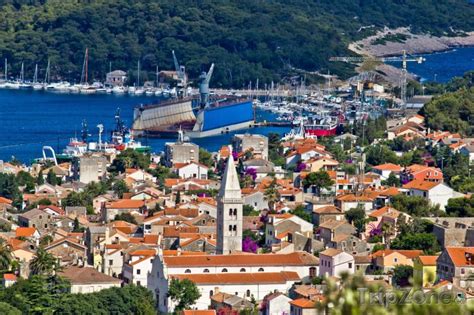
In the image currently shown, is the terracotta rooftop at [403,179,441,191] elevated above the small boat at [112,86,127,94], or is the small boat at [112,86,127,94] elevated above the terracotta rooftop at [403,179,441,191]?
the terracotta rooftop at [403,179,441,191]

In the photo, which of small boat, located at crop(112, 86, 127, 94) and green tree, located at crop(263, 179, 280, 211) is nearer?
green tree, located at crop(263, 179, 280, 211)

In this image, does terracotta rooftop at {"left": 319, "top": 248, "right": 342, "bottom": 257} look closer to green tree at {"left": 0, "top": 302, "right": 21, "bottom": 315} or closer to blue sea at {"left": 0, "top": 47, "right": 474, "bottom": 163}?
green tree at {"left": 0, "top": 302, "right": 21, "bottom": 315}

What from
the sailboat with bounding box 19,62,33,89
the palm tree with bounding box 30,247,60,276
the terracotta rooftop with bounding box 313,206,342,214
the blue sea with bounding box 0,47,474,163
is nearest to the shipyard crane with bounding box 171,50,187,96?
the blue sea with bounding box 0,47,474,163

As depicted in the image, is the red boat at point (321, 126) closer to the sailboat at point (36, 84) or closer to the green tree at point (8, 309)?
the sailboat at point (36, 84)

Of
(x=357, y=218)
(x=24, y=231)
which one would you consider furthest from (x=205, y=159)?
(x=24, y=231)

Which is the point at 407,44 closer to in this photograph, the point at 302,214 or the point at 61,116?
the point at 61,116

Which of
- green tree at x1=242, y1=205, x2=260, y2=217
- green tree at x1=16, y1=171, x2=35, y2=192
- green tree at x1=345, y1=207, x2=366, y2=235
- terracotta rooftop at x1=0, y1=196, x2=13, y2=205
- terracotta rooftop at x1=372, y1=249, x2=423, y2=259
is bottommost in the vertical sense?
green tree at x1=16, y1=171, x2=35, y2=192

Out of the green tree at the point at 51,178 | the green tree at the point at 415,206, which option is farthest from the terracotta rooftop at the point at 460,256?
the green tree at the point at 51,178

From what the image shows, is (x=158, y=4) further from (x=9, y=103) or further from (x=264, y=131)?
(x=264, y=131)
